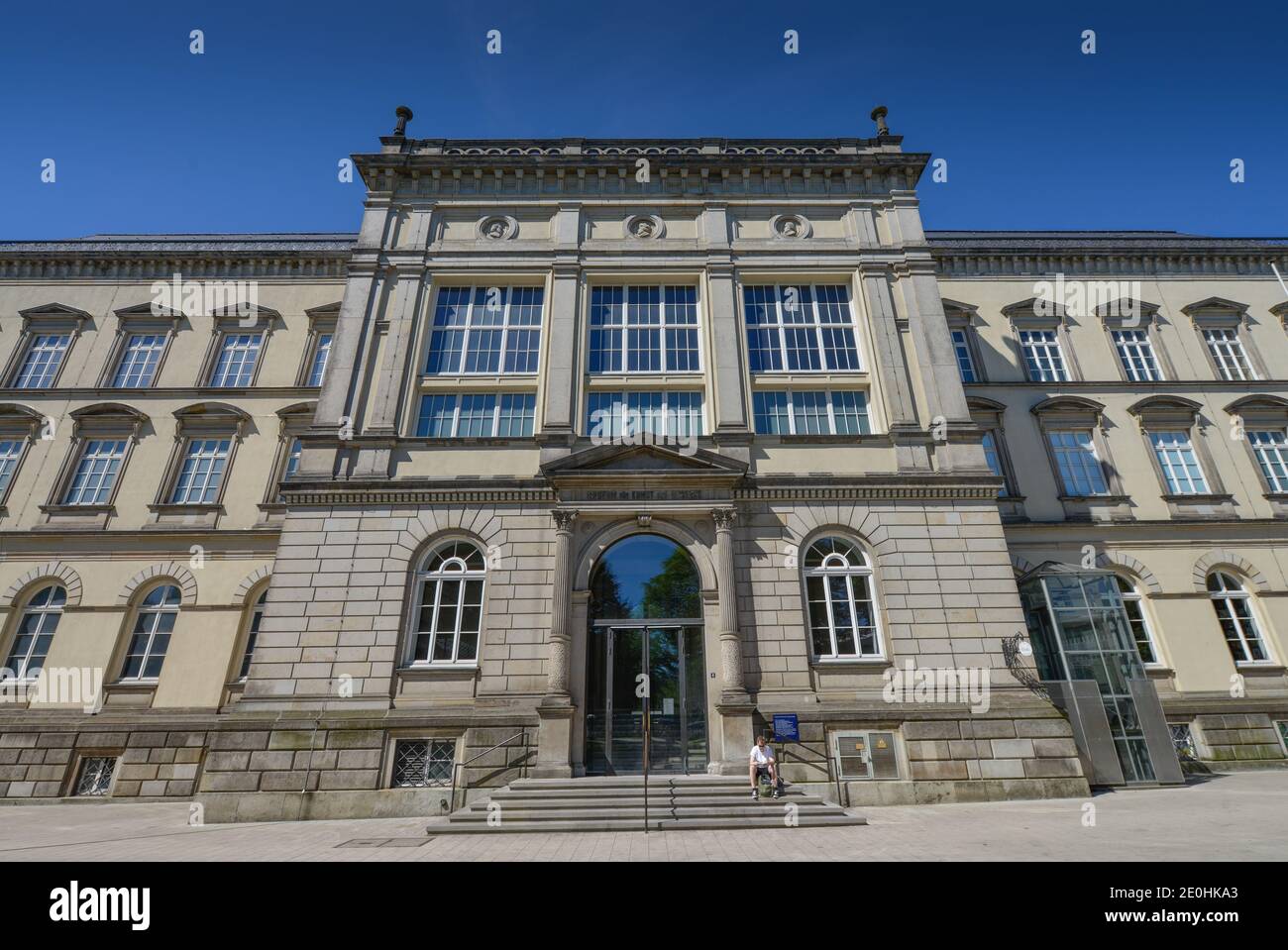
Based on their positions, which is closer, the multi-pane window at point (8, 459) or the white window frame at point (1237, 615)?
the white window frame at point (1237, 615)

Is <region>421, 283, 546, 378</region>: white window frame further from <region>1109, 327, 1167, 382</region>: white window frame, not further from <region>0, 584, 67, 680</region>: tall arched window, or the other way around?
<region>1109, 327, 1167, 382</region>: white window frame

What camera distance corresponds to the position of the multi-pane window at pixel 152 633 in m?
19.5

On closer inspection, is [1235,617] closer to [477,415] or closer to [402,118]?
[477,415]

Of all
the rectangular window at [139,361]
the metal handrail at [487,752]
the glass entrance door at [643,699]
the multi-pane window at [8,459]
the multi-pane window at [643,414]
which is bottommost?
the metal handrail at [487,752]

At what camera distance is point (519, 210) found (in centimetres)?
2184

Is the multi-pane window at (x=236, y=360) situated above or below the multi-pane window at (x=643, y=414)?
above

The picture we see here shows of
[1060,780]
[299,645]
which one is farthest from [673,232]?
[1060,780]

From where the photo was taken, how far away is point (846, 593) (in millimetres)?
16500

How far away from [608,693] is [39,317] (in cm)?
2734

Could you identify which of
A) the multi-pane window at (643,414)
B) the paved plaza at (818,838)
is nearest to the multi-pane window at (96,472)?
the paved plaza at (818,838)

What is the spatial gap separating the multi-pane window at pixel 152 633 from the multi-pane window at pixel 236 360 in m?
8.10

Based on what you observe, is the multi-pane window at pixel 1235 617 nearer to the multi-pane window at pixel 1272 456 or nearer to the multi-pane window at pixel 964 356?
the multi-pane window at pixel 1272 456

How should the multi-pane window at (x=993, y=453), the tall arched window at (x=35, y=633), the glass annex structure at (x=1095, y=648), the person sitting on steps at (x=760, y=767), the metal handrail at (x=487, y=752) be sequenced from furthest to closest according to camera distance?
1. the multi-pane window at (x=993, y=453)
2. the tall arched window at (x=35, y=633)
3. the glass annex structure at (x=1095, y=648)
4. the metal handrail at (x=487, y=752)
5. the person sitting on steps at (x=760, y=767)

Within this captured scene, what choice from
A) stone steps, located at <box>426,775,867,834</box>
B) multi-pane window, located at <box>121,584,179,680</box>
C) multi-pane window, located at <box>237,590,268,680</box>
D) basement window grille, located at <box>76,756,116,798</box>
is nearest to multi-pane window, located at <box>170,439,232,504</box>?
multi-pane window, located at <box>121,584,179,680</box>
